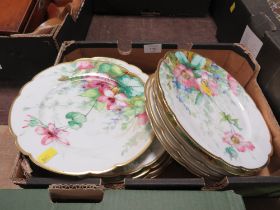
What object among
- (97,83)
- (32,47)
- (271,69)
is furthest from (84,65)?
(271,69)

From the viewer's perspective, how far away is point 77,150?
2.04ft

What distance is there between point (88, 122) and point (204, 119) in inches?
11.5

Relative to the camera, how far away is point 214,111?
709 mm

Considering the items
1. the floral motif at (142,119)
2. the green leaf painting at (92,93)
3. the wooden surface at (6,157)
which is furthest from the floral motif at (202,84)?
the wooden surface at (6,157)

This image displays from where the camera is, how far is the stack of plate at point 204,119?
559 millimetres

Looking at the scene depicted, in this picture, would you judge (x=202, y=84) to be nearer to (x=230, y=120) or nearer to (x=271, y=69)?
(x=230, y=120)

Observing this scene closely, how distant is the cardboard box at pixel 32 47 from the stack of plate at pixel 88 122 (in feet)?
0.37

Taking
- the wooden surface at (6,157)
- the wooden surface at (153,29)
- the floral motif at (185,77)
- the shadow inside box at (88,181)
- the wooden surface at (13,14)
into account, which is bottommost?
the wooden surface at (6,157)

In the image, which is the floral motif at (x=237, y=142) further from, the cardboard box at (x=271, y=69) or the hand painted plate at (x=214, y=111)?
the cardboard box at (x=271, y=69)

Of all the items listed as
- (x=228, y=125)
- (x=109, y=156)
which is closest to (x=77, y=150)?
(x=109, y=156)

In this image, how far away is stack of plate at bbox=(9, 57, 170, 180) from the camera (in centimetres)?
60

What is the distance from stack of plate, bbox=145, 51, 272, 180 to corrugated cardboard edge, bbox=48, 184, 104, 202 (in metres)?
0.17

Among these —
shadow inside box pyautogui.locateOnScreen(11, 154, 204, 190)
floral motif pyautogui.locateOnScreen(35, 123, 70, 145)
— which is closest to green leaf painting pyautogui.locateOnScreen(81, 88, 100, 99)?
floral motif pyautogui.locateOnScreen(35, 123, 70, 145)

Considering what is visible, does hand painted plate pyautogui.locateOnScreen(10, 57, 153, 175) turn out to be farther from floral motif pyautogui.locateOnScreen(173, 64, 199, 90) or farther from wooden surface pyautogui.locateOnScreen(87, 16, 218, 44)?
wooden surface pyautogui.locateOnScreen(87, 16, 218, 44)
